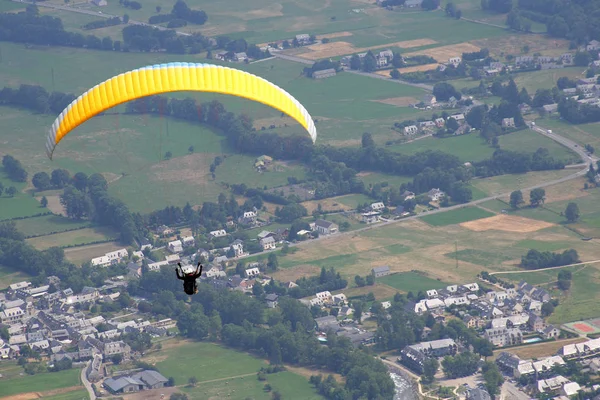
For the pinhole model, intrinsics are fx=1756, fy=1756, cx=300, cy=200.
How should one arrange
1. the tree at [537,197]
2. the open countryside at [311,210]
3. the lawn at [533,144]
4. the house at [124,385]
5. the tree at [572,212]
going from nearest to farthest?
the house at [124,385]
the open countryside at [311,210]
the tree at [572,212]
the tree at [537,197]
the lawn at [533,144]

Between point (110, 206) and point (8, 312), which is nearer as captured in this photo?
point (8, 312)

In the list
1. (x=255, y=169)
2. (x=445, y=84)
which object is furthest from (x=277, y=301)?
(x=445, y=84)

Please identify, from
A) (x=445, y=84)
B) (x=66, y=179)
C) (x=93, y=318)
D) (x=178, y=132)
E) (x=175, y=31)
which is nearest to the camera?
(x=93, y=318)

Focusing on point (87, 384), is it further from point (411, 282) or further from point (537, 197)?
point (537, 197)

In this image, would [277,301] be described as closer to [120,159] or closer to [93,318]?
[93,318]

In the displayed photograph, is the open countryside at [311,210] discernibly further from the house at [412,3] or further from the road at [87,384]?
the house at [412,3]

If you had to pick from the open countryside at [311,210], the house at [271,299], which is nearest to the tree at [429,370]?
the open countryside at [311,210]

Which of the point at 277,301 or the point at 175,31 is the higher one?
the point at 175,31
